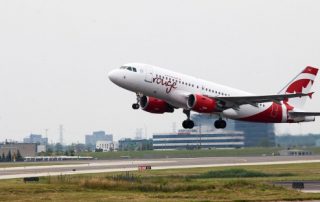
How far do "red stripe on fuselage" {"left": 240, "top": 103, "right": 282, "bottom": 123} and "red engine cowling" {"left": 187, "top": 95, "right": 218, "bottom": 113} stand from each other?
10067 mm

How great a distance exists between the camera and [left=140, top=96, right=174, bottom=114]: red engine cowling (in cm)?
7744

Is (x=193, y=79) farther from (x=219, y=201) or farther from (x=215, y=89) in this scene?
(x=219, y=201)

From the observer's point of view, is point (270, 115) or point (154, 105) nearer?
point (154, 105)

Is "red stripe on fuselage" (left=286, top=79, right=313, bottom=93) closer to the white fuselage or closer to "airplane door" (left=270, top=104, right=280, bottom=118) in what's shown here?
"airplane door" (left=270, top=104, right=280, bottom=118)

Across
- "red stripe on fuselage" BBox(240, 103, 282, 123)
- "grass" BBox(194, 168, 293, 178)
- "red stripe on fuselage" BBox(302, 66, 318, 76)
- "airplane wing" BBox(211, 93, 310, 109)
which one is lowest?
"grass" BBox(194, 168, 293, 178)

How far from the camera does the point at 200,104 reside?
244ft

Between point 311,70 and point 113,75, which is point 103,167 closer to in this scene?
point 311,70

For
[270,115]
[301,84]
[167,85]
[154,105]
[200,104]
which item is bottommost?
[270,115]

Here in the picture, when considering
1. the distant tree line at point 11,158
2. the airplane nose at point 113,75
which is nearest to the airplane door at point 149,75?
the airplane nose at point 113,75

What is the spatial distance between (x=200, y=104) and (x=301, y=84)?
2049 cm

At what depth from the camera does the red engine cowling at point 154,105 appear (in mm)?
77438

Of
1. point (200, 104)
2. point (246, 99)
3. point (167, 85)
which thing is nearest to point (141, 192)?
point (167, 85)

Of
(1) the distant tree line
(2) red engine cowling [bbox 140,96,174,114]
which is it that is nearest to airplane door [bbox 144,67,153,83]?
(2) red engine cowling [bbox 140,96,174,114]

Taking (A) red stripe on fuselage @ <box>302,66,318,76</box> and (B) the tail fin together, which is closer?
(B) the tail fin
